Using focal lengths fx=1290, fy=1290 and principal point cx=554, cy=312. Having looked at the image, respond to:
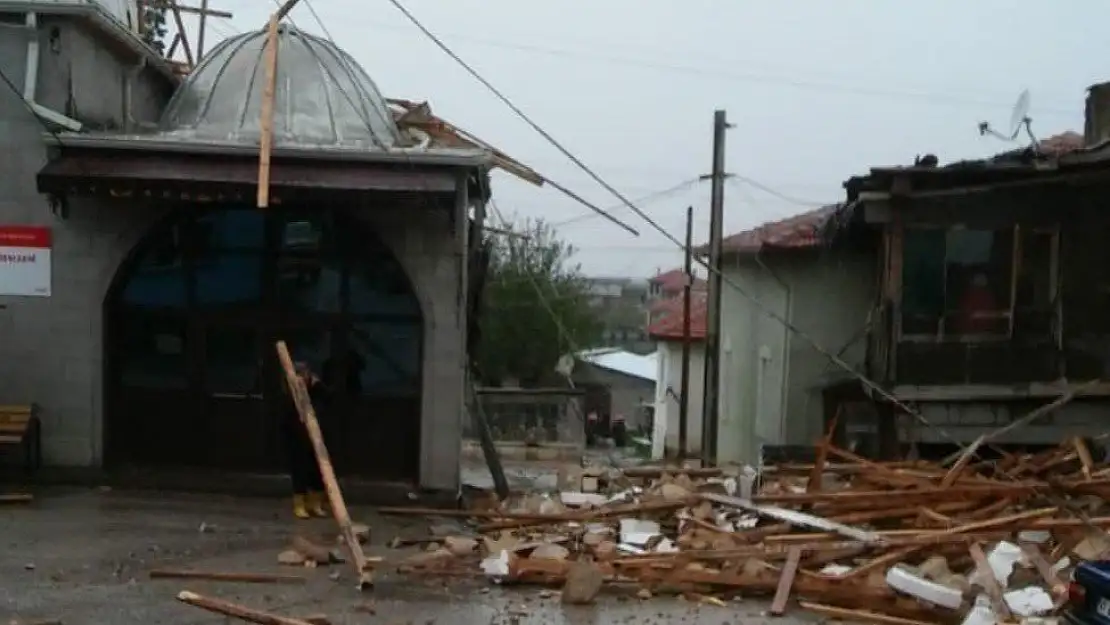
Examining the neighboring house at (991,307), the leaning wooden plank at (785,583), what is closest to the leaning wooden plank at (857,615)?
the leaning wooden plank at (785,583)

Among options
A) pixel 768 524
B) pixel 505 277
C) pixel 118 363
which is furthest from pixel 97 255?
pixel 505 277

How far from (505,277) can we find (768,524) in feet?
94.7

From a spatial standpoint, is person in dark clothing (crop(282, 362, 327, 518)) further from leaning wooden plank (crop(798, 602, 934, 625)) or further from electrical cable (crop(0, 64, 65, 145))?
leaning wooden plank (crop(798, 602, 934, 625))

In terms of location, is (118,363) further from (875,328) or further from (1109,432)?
(1109,432)

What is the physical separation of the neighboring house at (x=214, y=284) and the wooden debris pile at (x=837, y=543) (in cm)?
215

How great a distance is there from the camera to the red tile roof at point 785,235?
20.3 meters

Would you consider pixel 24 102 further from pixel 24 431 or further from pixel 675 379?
pixel 675 379

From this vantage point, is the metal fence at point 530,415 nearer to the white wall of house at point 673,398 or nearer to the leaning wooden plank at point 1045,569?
the white wall of house at point 673,398

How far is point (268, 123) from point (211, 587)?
553 centimetres

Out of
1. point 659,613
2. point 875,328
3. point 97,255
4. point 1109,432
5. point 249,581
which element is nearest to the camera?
point 659,613

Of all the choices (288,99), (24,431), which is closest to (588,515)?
(24,431)

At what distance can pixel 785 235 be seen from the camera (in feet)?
69.2

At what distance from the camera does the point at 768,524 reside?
1180cm

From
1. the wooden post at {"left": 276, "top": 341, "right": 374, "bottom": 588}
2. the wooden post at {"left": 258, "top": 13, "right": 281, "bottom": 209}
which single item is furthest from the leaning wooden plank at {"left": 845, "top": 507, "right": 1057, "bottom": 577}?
the wooden post at {"left": 258, "top": 13, "right": 281, "bottom": 209}
